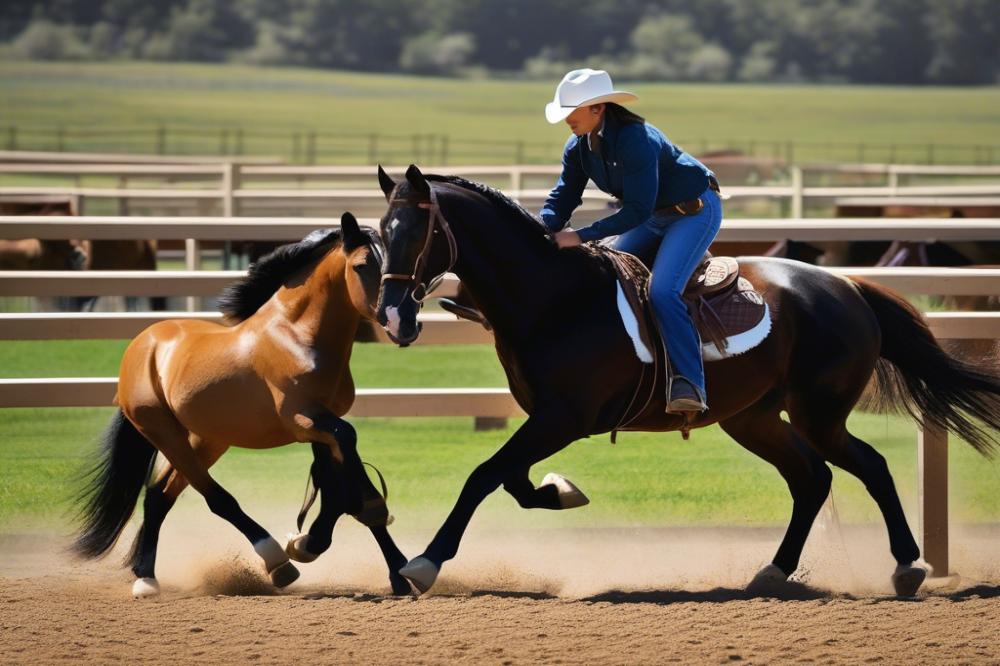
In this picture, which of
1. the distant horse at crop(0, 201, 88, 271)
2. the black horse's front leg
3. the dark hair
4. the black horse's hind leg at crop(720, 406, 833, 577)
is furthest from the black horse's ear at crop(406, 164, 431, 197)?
the distant horse at crop(0, 201, 88, 271)

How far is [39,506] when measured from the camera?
779cm

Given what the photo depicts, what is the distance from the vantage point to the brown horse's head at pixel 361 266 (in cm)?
596

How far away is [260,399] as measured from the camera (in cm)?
612

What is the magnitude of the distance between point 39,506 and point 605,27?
9307 centimetres

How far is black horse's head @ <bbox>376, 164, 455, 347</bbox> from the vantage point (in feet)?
18.0

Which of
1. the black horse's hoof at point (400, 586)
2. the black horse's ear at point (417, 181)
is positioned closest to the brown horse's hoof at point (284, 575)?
the black horse's hoof at point (400, 586)

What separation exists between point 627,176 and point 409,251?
968mm

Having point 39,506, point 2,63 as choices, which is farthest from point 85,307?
point 2,63

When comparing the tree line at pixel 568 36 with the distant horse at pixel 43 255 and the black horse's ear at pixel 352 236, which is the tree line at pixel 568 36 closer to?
the distant horse at pixel 43 255

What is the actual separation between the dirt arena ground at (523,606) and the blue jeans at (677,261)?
1.00 metres

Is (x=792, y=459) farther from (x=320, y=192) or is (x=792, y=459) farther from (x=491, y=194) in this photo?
(x=320, y=192)

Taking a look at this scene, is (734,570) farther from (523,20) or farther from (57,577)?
(523,20)

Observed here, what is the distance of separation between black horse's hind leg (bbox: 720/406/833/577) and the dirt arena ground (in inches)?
11.5

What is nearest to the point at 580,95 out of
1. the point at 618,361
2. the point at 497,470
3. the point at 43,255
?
the point at 618,361
